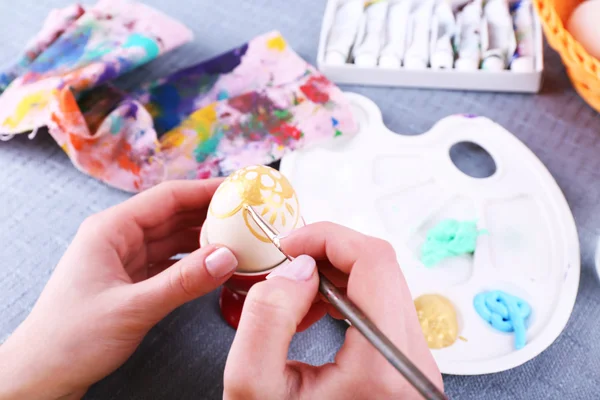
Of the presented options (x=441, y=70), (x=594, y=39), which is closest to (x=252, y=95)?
(x=441, y=70)

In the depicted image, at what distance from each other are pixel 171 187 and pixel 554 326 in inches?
19.5

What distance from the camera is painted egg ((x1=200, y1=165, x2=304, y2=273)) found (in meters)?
0.56

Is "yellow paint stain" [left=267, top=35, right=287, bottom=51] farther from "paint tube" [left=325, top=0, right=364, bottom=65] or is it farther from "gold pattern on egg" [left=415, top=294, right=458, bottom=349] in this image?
"gold pattern on egg" [left=415, top=294, right=458, bottom=349]

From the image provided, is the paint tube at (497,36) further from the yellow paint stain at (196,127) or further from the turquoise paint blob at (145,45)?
the turquoise paint blob at (145,45)

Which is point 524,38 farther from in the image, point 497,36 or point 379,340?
point 379,340

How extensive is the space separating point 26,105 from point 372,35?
0.59m

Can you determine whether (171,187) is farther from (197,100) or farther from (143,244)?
(197,100)

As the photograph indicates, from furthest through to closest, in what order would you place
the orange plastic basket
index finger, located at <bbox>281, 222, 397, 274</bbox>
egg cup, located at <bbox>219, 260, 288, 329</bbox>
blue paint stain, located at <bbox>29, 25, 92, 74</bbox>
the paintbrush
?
blue paint stain, located at <bbox>29, 25, 92, 74</bbox> < the orange plastic basket < egg cup, located at <bbox>219, 260, 288, 329</bbox> < index finger, located at <bbox>281, 222, 397, 274</bbox> < the paintbrush

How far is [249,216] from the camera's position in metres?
0.55

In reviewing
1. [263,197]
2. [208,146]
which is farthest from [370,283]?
[208,146]

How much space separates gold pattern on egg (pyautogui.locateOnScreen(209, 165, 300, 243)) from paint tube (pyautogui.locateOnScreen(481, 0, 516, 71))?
492 mm

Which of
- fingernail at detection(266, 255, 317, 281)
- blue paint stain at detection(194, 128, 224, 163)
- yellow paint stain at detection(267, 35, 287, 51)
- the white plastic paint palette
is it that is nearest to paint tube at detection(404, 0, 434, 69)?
the white plastic paint palette

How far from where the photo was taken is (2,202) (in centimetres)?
86

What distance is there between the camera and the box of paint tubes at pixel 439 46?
0.89 metres
